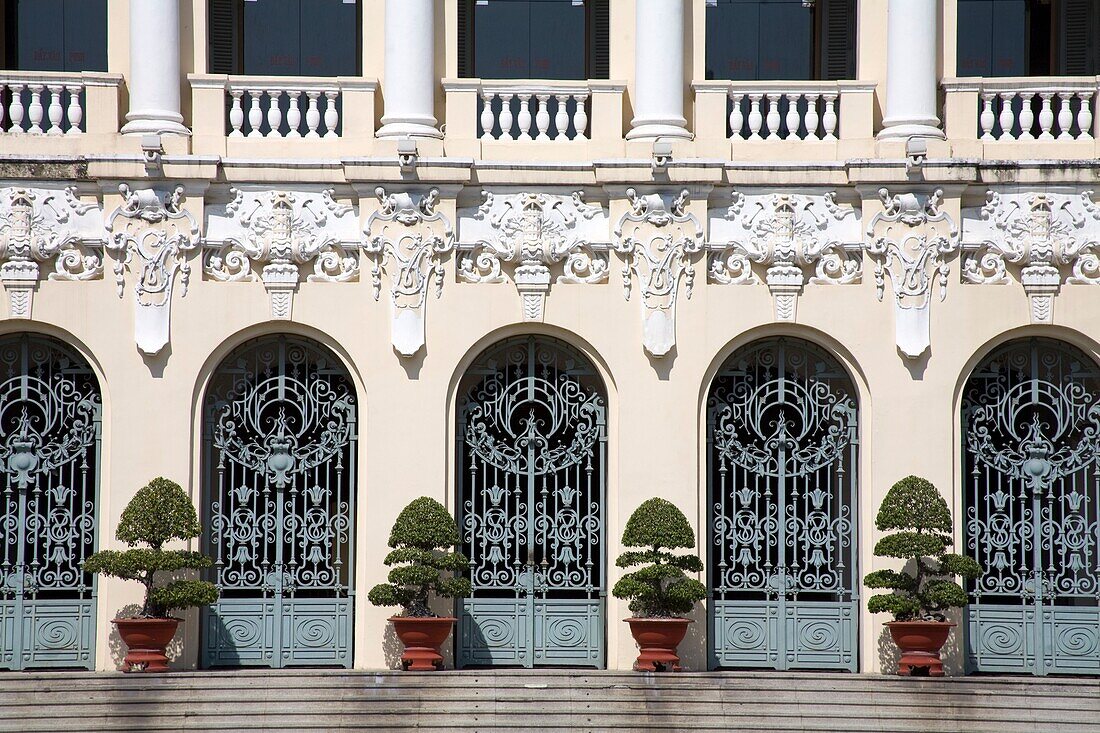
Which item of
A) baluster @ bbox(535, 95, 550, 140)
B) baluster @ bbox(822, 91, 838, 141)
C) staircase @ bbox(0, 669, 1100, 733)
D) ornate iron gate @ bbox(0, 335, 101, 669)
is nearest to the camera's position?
staircase @ bbox(0, 669, 1100, 733)

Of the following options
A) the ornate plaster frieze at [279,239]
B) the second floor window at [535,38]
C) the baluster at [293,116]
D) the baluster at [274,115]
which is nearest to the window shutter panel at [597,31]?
the second floor window at [535,38]

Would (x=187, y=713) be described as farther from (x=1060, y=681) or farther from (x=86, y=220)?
(x=1060, y=681)

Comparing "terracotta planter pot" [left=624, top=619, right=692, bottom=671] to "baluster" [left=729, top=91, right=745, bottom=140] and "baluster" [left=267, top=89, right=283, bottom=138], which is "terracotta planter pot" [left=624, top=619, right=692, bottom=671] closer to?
"baluster" [left=729, top=91, right=745, bottom=140]

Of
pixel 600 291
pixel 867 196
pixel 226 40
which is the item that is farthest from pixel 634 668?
pixel 226 40

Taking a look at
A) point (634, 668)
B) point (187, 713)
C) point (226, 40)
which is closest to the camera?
point (187, 713)

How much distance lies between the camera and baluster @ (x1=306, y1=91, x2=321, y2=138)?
57.7ft

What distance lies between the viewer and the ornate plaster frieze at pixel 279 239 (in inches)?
683

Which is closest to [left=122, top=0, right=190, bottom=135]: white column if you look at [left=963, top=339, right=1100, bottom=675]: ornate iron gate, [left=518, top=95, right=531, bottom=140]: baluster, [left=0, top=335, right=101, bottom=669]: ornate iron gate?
[left=0, top=335, right=101, bottom=669]: ornate iron gate

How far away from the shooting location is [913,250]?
1742 cm

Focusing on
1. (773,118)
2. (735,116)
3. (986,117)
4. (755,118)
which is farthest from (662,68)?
(986,117)

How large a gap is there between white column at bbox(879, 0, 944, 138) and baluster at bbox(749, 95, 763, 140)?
4.56 ft

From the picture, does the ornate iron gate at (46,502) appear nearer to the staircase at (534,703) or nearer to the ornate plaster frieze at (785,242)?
the staircase at (534,703)

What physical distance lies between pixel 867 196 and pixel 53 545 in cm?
999

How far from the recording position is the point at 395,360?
17406 mm
